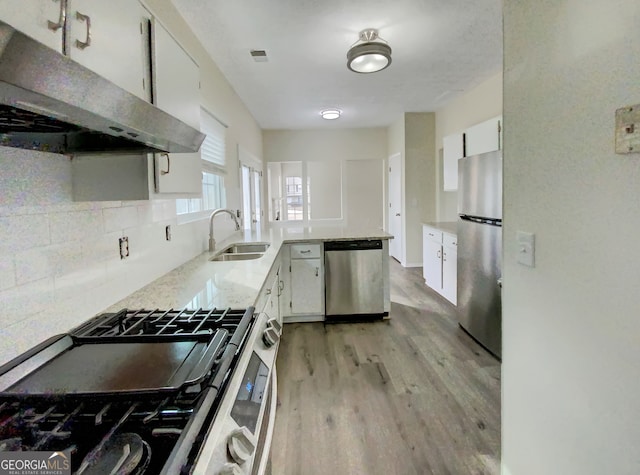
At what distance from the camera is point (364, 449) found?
182 centimetres

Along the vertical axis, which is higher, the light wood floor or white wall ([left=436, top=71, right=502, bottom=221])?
white wall ([left=436, top=71, right=502, bottom=221])

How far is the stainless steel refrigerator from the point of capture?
2672mm

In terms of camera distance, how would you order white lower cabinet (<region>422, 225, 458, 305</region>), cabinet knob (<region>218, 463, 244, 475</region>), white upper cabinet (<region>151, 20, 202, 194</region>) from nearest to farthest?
cabinet knob (<region>218, 463, 244, 475</region>) → white upper cabinet (<region>151, 20, 202, 194</region>) → white lower cabinet (<region>422, 225, 458, 305</region>)

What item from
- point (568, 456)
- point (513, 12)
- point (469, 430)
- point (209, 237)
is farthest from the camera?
point (209, 237)

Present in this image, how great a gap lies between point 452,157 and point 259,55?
2.90m

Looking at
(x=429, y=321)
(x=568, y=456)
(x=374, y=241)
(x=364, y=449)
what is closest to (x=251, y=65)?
(x=374, y=241)

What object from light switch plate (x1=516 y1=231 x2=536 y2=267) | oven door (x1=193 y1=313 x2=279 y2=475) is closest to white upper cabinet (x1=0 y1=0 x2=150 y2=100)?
oven door (x1=193 y1=313 x2=279 y2=475)

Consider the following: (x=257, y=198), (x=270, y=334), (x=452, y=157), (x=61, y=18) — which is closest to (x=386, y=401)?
(x=270, y=334)

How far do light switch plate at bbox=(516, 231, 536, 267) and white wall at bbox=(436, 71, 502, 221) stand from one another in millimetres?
3193

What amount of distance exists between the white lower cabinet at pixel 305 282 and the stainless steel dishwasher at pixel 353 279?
0.25 ft

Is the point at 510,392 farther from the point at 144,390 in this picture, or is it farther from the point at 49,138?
the point at 49,138

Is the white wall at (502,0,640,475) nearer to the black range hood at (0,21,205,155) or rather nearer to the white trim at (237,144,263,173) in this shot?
the black range hood at (0,21,205,155)

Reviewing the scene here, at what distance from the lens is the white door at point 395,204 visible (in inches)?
249

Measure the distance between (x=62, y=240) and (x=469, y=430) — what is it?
215 cm
